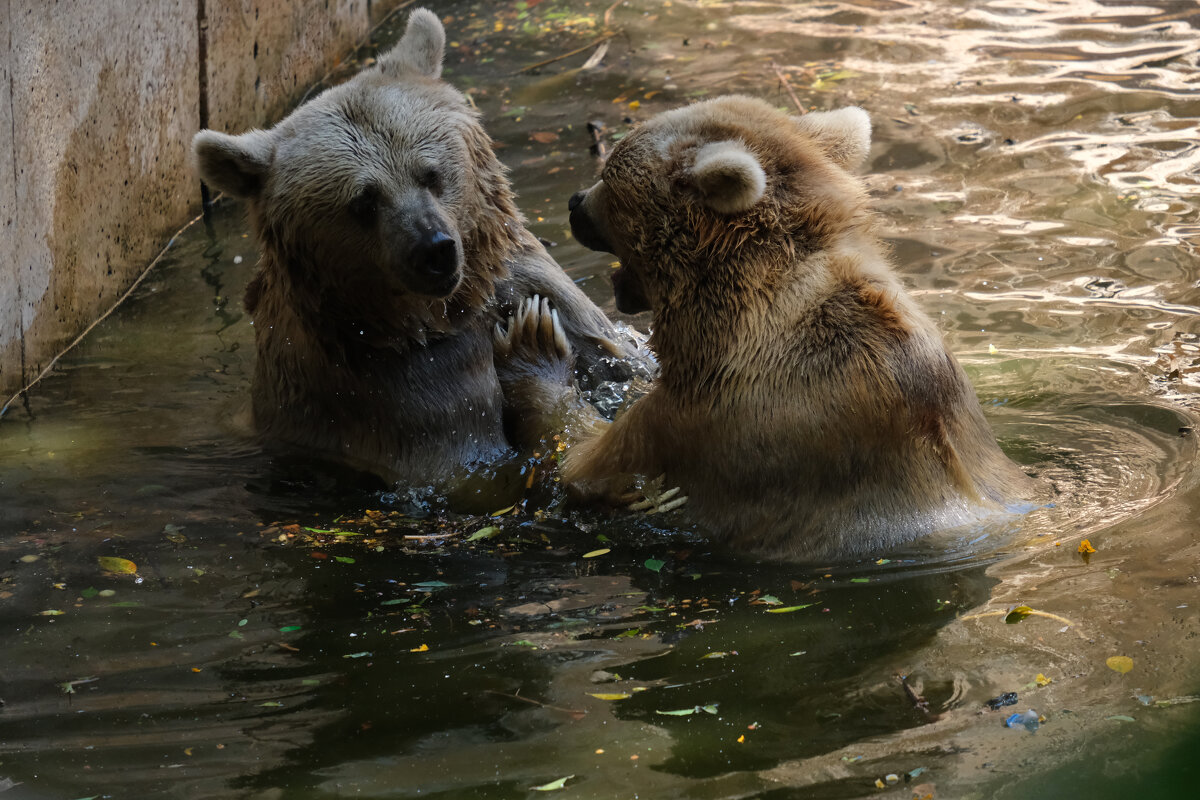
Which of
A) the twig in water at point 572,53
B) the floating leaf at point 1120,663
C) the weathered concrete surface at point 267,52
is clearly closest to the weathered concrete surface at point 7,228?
the weathered concrete surface at point 267,52

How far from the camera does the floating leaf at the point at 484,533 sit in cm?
549

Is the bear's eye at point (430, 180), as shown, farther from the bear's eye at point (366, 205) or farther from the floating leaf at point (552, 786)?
the floating leaf at point (552, 786)

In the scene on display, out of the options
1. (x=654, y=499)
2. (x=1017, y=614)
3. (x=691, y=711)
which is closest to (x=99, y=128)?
(x=654, y=499)

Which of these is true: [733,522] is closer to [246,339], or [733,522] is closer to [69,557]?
[69,557]

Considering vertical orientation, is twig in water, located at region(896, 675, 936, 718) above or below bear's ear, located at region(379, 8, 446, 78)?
below

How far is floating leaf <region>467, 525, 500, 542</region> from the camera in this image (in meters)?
5.49

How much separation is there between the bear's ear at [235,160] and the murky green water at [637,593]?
1456 millimetres

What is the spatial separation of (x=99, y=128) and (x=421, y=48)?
254 cm

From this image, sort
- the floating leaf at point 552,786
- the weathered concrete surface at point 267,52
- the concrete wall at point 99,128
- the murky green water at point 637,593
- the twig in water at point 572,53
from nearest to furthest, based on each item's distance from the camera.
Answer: the floating leaf at point 552,786 < the murky green water at point 637,593 < the concrete wall at point 99,128 < the weathered concrete surface at point 267,52 < the twig in water at point 572,53

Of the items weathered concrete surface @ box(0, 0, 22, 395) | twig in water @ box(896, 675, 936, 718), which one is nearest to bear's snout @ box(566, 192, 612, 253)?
twig in water @ box(896, 675, 936, 718)

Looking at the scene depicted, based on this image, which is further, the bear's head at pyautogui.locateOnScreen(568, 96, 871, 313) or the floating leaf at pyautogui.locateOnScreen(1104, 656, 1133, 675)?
the bear's head at pyautogui.locateOnScreen(568, 96, 871, 313)

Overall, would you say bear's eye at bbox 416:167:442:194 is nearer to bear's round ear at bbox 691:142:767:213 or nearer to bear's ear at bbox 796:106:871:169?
bear's round ear at bbox 691:142:767:213

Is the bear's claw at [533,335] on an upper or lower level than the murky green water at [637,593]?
upper

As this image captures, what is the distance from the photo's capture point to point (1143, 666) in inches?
137
